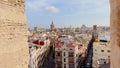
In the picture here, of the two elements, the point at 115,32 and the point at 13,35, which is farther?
the point at 13,35

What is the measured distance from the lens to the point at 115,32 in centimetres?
156

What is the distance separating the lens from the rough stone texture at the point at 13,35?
359 centimetres

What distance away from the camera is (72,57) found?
19.2 metres

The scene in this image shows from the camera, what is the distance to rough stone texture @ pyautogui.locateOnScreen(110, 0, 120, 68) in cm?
152

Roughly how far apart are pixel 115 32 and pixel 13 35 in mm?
2546

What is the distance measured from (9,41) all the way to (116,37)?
2.51 metres

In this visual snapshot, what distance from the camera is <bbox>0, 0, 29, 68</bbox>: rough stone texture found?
359 cm

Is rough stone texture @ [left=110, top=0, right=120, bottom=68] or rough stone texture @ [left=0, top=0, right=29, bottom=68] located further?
rough stone texture @ [left=0, top=0, right=29, bottom=68]

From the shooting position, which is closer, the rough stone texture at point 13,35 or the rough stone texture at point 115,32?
the rough stone texture at point 115,32

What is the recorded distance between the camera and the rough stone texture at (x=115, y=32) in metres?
1.52

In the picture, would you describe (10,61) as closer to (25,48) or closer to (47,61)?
(25,48)

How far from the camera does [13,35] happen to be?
382cm

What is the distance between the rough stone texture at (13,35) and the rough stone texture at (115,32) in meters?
2.30

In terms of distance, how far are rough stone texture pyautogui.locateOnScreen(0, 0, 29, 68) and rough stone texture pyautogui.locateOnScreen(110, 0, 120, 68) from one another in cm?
230
